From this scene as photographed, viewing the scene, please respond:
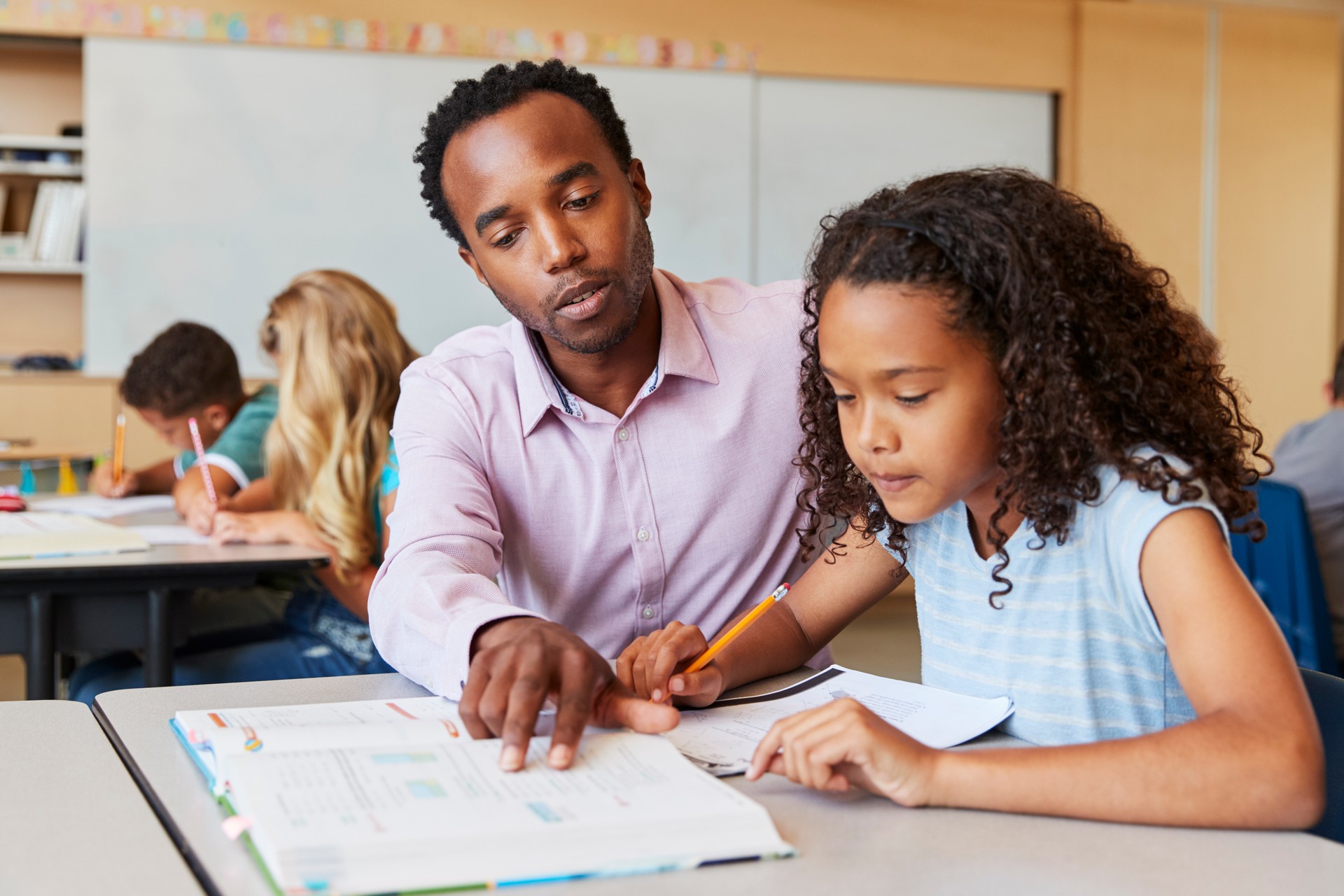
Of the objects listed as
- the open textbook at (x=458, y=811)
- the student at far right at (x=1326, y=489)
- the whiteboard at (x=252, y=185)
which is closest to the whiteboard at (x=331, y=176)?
the whiteboard at (x=252, y=185)

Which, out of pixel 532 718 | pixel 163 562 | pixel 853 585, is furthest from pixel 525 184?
pixel 163 562

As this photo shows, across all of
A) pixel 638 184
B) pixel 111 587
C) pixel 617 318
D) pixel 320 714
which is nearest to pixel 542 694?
pixel 320 714

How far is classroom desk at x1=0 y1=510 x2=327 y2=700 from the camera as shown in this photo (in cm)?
196

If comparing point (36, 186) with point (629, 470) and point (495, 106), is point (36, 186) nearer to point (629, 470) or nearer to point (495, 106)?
point (495, 106)

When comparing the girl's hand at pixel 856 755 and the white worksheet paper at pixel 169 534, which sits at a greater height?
the girl's hand at pixel 856 755

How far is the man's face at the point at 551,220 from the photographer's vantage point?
1275 mm

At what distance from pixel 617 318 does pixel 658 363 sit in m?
0.10

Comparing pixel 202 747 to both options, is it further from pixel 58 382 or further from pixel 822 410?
pixel 58 382

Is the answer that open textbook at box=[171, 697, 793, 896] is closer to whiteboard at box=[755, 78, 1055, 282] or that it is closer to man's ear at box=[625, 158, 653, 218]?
man's ear at box=[625, 158, 653, 218]

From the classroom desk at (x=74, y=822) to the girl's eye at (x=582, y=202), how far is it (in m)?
0.68

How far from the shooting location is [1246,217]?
5.27 m

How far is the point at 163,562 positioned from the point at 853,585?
130cm

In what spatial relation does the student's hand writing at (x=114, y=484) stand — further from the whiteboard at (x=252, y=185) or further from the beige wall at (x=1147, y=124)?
the beige wall at (x=1147, y=124)

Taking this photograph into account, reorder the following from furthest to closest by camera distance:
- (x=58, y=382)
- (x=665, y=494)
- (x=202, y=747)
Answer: (x=58, y=382), (x=665, y=494), (x=202, y=747)
